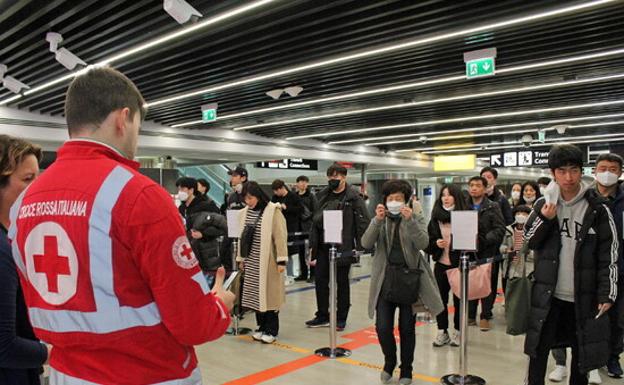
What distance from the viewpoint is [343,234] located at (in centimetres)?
537

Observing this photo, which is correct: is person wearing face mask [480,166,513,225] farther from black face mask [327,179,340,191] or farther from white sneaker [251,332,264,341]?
white sneaker [251,332,264,341]

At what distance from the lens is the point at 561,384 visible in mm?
3705

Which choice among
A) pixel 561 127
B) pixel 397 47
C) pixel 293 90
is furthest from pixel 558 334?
pixel 561 127

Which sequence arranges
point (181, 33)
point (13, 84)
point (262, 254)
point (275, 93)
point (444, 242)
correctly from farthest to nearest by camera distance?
1. point (275, 93)
2. point (13, 84)
3. point (181, 33)
4. point (262, 254)
5. point (444, 242)

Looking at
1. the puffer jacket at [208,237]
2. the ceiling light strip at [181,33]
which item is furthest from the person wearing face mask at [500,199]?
the ceiling light strip at [181,33]

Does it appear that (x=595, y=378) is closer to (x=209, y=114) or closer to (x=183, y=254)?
(x=183, y=254)

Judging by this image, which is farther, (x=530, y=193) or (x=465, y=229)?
(x=530, y=193)

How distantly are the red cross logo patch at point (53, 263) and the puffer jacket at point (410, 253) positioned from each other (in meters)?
2.77

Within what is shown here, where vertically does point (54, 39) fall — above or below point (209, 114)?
above

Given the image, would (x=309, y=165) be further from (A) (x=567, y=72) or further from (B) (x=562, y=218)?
(B) (x=562, y=218)

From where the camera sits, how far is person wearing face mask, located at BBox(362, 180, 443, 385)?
3.57 m

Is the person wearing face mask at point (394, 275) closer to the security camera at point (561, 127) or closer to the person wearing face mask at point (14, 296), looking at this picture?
the person wearing face mask at point (14, 296)

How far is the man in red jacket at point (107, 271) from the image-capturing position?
1071 mm

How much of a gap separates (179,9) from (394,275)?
3.35 meters
